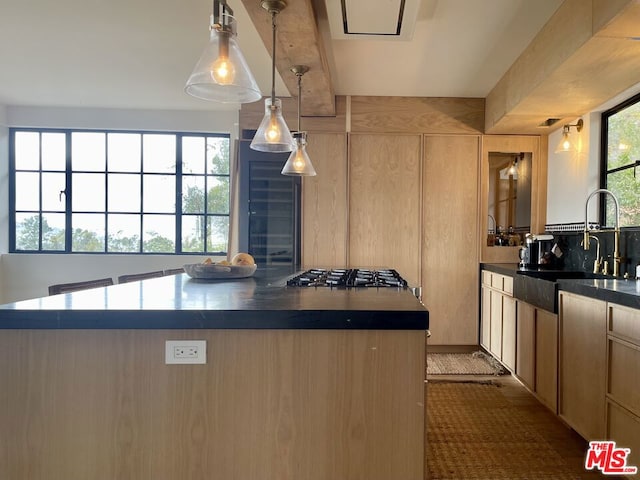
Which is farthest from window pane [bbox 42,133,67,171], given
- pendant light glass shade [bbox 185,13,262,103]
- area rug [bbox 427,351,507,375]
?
area rug [bbox 427,351,507,375]

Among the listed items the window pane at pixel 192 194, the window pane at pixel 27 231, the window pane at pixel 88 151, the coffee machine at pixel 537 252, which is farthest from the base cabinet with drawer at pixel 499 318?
the window pane at pixel 27 231

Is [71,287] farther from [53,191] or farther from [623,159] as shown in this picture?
[623,159]

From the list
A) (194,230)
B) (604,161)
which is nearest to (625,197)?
(604,161)

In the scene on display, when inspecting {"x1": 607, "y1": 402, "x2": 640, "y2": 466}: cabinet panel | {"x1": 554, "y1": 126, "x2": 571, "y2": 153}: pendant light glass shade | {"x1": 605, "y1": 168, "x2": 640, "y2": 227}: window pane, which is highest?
{"x1": 554, "y1": 126, "x2": 571, "y2": 153}: pendant light glass shade

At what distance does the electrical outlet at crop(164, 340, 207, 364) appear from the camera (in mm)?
1074

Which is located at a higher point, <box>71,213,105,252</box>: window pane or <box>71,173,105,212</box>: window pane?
<box>71,173,105,212</box>: window pane

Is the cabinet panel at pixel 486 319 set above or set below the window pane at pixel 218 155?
below

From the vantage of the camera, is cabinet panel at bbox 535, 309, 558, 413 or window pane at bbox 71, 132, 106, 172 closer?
cabinet panel at bbox 535, 309, 558, 413

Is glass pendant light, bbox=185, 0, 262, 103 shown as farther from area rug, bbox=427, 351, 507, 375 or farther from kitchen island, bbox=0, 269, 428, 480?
area rug, bbox=427, 351, 507, 375

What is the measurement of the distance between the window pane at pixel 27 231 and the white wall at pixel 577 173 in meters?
5.62

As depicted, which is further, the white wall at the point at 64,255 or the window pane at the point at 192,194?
the window pane at the point at 192,194

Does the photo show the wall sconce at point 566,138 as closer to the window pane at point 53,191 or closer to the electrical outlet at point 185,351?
the electrical outlet at point 185,351

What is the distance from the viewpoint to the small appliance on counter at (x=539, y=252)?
3.27 m

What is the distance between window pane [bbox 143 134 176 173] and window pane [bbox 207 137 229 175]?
0.43m
